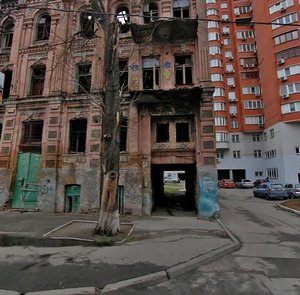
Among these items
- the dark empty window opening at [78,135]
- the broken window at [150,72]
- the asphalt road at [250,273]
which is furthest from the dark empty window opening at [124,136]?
the asphalt road at [250,273]

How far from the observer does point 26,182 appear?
15375 mm

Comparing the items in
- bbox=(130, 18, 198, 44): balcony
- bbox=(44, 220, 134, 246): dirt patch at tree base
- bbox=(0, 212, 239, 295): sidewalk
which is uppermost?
bbox=(130, 18, 198, 44): balcony

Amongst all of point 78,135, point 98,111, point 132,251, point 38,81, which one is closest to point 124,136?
point 98,111

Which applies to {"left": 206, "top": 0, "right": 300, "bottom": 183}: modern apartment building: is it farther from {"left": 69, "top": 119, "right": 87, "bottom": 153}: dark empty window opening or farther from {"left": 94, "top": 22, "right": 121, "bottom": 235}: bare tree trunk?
{"left": 94, "top": 22, "right": 121, "bottom": 235}: bare tree trunk

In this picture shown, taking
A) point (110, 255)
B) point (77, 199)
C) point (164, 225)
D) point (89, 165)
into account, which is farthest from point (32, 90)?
point (110, 255)

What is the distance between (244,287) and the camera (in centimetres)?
521

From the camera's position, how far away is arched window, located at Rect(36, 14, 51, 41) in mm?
17656

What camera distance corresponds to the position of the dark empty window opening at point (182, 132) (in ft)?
49.0

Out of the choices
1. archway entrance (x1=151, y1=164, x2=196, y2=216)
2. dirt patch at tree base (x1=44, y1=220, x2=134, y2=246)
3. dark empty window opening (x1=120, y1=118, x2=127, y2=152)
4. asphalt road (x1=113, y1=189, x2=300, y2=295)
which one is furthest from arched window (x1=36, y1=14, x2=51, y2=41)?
asphalt road (x1=113, y1=189, x2=300, y2=295)

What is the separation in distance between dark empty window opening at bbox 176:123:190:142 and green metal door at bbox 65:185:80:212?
6.66 m

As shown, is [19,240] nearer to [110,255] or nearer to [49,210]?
[110,255]

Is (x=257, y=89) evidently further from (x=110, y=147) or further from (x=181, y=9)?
(x=110, y=147)

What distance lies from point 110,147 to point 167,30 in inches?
355

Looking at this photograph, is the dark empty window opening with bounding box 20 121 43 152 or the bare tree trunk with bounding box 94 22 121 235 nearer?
the bare tree trunk with bounding box 94 22 121 235
